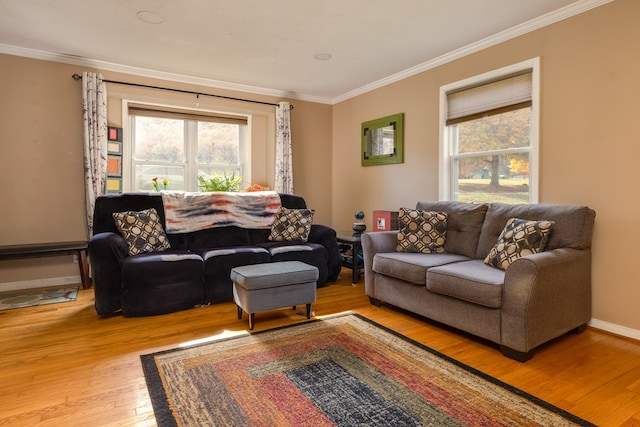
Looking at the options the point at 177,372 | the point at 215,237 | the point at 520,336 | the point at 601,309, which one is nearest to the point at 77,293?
the point at 215,237

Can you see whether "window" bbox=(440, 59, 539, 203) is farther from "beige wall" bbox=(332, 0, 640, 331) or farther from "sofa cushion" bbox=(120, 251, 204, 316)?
"sofa cushion" bbox=(120, 251, 204, 316)

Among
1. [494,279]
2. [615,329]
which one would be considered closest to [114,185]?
[494,279]

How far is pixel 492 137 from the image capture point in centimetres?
369

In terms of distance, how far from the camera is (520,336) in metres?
2.27

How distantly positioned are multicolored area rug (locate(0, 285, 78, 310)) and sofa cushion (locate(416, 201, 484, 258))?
3663 millimetres

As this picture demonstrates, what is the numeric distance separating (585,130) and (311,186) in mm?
3629

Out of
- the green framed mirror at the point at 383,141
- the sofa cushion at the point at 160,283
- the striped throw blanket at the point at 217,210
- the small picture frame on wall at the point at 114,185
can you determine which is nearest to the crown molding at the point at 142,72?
the green framed mirror at the point at 383,141

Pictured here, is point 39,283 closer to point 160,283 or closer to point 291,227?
point 160,283

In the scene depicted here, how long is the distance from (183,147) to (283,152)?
4.41 ft

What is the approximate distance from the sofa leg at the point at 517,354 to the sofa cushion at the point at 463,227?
40.6 inches

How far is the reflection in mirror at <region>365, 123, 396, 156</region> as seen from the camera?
4.76 meters

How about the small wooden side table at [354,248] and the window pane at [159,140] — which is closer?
the small wooden side table at [354,248]

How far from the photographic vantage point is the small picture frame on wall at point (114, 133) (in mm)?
4324

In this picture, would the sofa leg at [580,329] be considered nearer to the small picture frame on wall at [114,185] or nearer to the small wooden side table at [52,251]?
the small wooden side table at [52,251]
